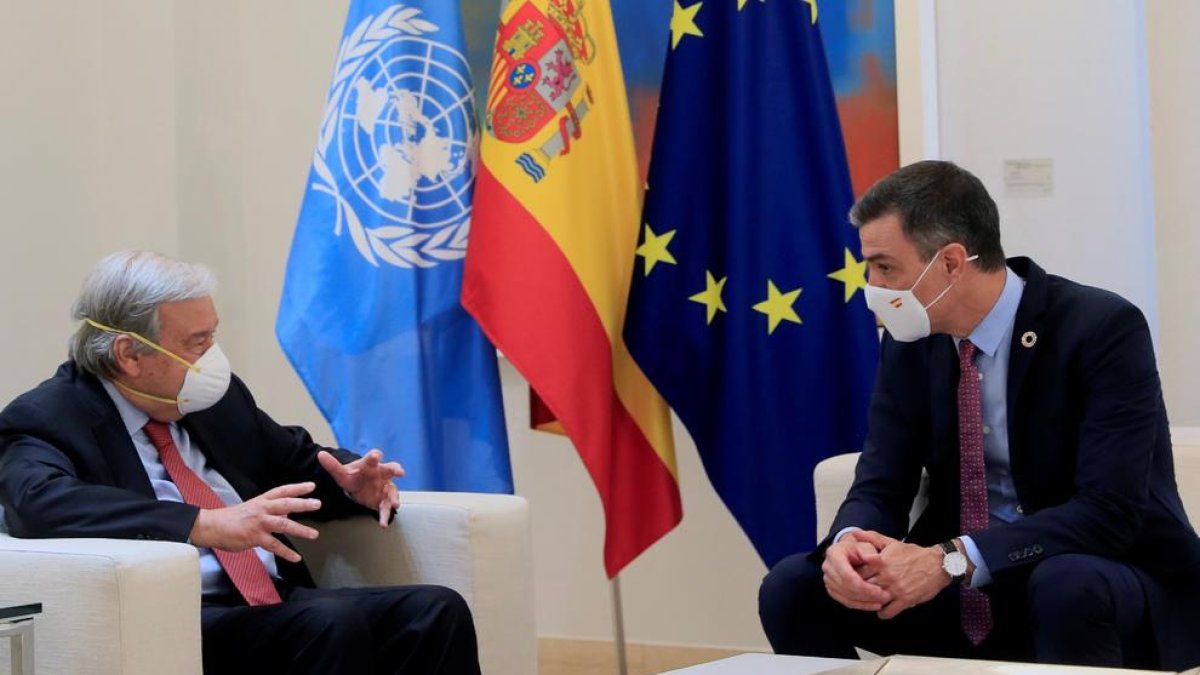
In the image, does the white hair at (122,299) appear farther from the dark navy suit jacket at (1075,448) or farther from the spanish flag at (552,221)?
the dark navy suit jacket at (1075,448)

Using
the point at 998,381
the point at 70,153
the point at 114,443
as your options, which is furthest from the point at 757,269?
the point at 70,153

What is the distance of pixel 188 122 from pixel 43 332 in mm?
816

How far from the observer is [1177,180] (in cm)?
365

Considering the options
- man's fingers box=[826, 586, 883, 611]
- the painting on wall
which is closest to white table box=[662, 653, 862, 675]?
man's fingers box=[826, 586, 883, 611]

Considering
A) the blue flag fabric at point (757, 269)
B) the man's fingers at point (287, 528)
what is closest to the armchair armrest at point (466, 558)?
the man's fingers at point (287, 528)

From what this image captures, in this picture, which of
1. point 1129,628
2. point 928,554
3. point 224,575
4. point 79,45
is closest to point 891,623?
point 928,554

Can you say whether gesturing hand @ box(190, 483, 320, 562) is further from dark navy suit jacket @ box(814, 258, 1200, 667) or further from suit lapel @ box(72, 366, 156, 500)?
dark navy suit jacket @ box(814, 258, 1200, 667)

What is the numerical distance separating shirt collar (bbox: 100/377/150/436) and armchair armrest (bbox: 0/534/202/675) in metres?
0.46

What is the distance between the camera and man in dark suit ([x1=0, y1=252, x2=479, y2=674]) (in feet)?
8.43

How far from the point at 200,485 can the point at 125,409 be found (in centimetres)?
21

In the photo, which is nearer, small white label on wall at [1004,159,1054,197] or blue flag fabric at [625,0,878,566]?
blue flag fabric at [625,0,878,566]

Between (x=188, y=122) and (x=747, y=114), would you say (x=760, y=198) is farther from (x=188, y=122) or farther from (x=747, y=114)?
(x=188, y=122)

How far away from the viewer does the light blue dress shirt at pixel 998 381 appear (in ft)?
8.86

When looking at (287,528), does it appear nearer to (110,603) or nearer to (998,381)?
(110,603)
